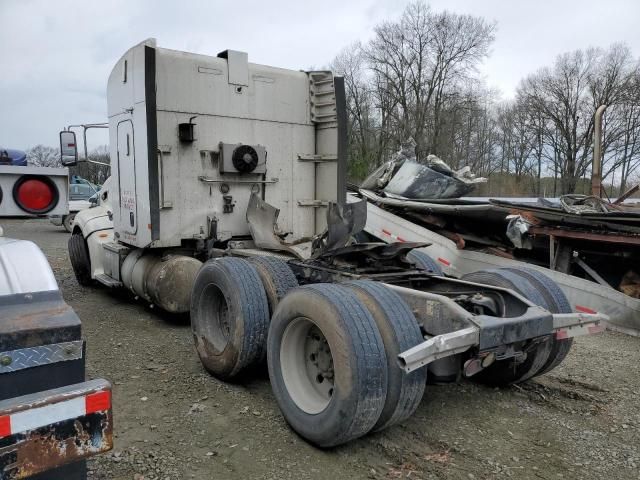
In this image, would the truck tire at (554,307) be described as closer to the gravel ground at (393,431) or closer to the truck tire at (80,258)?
the gravel ground at (393,431)

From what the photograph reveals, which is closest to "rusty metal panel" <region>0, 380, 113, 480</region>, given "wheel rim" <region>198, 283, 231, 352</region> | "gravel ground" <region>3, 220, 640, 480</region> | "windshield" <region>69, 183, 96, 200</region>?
"gravel ground" <region>3, 220, 640, 480</region>

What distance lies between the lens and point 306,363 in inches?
142

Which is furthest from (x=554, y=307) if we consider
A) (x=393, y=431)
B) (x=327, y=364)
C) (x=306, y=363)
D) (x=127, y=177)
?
(x=127, y=177)

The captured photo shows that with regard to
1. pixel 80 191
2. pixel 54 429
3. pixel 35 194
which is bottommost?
pixel 54 429

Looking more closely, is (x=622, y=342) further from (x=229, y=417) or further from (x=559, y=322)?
(x=229, y=417)

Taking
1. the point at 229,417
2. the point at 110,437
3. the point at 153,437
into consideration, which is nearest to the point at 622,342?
the point at 229,417

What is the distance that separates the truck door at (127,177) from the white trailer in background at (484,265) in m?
3.36

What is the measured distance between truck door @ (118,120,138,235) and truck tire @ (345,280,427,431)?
384 centimetres

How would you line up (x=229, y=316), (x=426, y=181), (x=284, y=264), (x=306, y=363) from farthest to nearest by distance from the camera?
(x=426, y=181), (x=284, y=264), (x=229, y=316), (x=306, y=363)

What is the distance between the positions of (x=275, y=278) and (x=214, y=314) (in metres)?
0.79

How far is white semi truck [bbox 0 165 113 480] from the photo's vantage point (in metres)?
1.64

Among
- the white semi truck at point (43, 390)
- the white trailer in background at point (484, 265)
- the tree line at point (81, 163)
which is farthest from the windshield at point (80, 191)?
the white semi truck at point (43, 390)

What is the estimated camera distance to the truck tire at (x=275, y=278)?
414 cm

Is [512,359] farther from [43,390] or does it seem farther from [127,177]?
[127,177]
